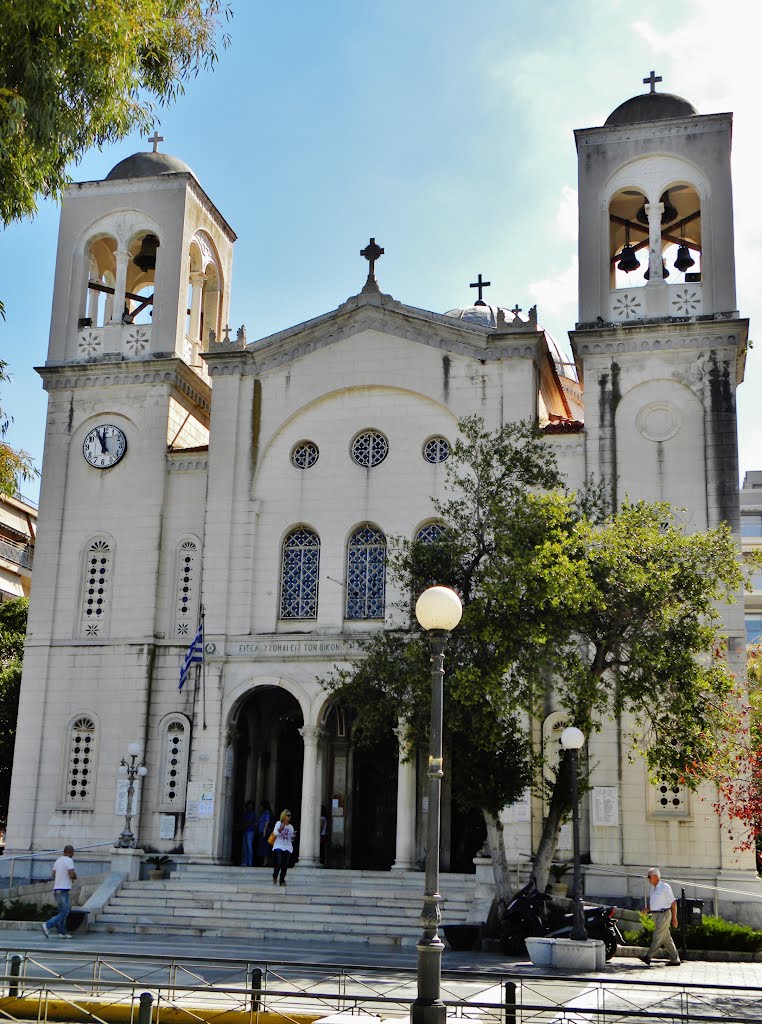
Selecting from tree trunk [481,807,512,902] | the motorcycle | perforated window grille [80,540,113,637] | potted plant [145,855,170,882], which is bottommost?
the motorcycle

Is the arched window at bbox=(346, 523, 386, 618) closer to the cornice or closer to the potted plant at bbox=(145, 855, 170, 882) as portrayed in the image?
the cornice

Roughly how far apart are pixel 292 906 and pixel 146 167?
2115 cm

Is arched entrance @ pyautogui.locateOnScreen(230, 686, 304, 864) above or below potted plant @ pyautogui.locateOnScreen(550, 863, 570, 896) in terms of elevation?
above

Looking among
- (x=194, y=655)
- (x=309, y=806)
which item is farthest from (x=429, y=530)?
(x=309, y=806)

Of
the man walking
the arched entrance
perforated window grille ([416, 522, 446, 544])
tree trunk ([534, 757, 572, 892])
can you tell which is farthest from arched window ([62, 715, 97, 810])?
tree trunk ([534, 757, 572, 892])

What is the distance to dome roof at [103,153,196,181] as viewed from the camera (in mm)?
34844

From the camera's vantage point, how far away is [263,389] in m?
31.7

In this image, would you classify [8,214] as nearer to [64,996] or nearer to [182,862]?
[64,996]

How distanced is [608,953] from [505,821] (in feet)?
21.9

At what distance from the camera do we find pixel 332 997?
40.3ft

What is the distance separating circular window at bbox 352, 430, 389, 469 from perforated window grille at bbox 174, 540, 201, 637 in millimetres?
4879

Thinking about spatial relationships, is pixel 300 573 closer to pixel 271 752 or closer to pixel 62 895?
pixel 271 752

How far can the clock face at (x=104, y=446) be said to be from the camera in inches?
1281

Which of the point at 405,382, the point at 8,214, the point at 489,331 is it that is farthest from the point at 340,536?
the point at 8,214
